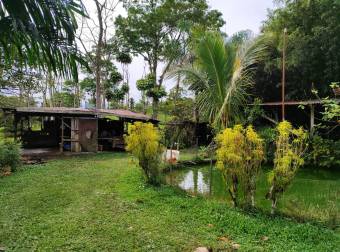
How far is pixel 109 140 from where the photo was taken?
1631 centimetres

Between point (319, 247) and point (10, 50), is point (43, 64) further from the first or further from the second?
point (319, 247)

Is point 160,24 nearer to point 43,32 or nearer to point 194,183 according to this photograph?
Result: point 194,183

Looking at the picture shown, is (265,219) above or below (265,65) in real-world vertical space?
below

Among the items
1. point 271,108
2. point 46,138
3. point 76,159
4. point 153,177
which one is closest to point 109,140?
point 46,138

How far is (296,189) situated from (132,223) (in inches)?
179

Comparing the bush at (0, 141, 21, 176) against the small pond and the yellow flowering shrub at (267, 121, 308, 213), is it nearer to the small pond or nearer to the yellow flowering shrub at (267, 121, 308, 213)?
the small pond

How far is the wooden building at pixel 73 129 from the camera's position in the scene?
1413 cm

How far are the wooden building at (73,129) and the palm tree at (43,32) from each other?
36.2 feet

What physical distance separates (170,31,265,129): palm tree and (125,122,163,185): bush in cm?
209

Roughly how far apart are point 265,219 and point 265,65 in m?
10.1

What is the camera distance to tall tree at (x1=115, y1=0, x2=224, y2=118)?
22.9m

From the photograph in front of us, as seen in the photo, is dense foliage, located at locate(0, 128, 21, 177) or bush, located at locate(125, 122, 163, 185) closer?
bush, located at locate(125, 122, 163, 185)

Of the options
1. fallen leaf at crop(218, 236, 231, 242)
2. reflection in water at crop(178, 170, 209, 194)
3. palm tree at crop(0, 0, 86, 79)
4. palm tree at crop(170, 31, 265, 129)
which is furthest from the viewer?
palm tree at crop(170, 31, 265, 129)

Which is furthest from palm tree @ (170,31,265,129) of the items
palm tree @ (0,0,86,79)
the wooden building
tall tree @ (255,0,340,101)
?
the wooden building
